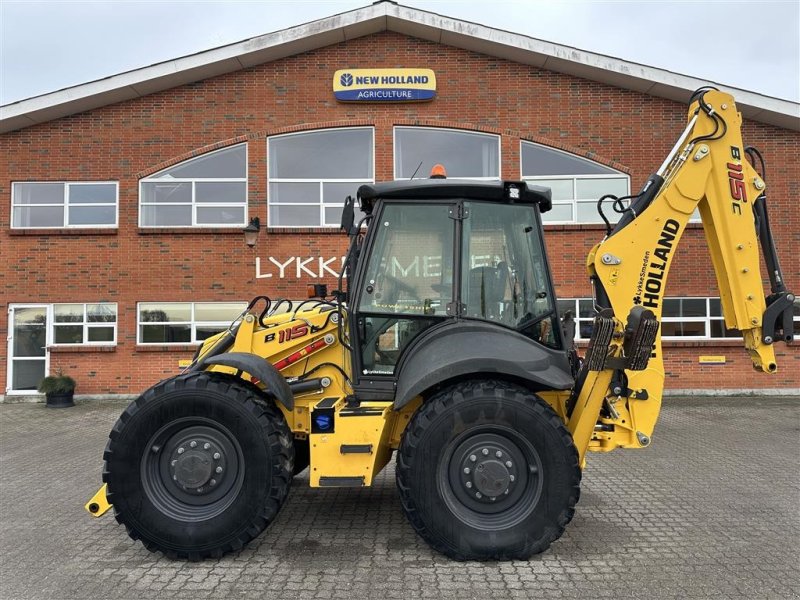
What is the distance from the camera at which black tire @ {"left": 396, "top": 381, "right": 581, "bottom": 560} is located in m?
3.66

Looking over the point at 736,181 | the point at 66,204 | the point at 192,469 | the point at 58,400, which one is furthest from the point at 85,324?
the point at 736,181

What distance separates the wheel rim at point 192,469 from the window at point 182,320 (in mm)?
8245

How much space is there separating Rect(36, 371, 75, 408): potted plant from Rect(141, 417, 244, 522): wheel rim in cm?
897

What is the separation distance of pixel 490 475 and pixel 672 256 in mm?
2080

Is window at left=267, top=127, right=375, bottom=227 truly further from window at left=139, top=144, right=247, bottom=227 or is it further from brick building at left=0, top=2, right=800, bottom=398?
window at left=139, top=144, right=247, bottom=227

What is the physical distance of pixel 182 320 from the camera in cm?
1192

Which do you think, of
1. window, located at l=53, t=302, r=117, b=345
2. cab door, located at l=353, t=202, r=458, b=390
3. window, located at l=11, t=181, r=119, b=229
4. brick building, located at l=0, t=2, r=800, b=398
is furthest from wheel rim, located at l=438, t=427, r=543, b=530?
window, located at l=11, t=181, r=119, b=229

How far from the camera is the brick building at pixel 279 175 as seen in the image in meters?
11.9

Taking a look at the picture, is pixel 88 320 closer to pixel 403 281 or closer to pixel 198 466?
pixel 198 466

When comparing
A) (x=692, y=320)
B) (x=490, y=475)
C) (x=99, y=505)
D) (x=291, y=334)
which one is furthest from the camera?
(x=692, y=320)

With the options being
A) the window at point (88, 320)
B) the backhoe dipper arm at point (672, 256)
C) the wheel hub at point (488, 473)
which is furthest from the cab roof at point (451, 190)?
the window at point (88, 320)

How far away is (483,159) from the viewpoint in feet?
40.3

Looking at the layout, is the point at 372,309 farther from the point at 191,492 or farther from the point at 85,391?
the point at 85,391

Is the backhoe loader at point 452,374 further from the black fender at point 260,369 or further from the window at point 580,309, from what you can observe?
the window at point 580,309
